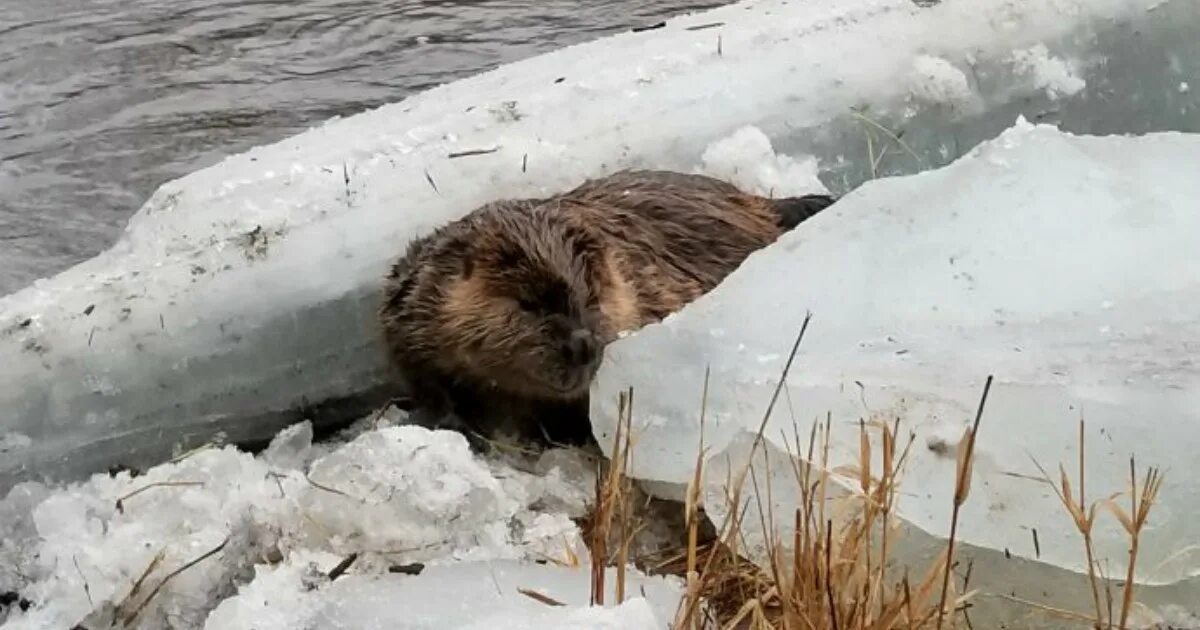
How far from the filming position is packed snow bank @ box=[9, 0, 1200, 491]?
3393mm

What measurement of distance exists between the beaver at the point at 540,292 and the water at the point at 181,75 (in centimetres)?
199

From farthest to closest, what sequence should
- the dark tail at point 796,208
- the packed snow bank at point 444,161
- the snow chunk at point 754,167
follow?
the snow chunk at point 754,167 < the dark tail at point 796,208 < the packed snow bank at point 444,161

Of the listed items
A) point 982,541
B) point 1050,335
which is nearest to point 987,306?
point 1050,335

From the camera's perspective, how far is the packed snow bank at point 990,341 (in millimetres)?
2494

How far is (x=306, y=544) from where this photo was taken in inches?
109

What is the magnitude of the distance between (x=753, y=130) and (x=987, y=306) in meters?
1.32

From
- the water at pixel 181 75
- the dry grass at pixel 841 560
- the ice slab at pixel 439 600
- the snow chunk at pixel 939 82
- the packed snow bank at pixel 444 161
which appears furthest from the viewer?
the water at pixel 181 75

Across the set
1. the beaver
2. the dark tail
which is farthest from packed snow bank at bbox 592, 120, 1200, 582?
the dark tail

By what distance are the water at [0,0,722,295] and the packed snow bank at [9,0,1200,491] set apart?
5.00 feet

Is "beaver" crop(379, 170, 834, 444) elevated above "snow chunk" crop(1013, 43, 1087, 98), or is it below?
below

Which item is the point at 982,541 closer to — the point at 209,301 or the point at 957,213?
the point at 957,213

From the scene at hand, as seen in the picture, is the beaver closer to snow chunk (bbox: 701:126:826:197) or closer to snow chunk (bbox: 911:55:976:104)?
snow chunk (bbox: 701:126:826:197)

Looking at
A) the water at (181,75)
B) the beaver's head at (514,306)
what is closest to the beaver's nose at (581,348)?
the beaver's head at (514,306)

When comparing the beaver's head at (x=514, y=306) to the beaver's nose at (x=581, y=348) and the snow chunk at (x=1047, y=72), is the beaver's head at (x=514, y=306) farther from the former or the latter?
the snow chunk at (x=1047, y=72)
